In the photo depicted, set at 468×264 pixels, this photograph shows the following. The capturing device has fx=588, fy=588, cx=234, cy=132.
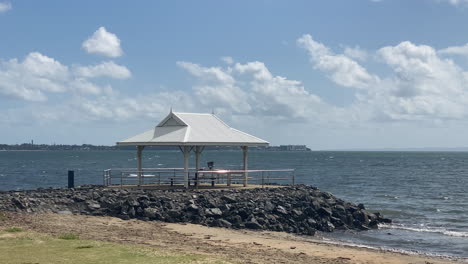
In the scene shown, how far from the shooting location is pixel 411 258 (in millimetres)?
21203

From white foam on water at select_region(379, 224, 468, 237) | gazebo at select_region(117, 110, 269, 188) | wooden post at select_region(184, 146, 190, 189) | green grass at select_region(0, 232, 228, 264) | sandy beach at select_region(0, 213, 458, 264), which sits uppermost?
gazebo at select_region(117, 110, 269, 188)

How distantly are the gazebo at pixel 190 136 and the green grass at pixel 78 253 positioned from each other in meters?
13.1

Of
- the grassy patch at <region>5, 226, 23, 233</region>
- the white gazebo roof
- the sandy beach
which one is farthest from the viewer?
the white gazebo roof

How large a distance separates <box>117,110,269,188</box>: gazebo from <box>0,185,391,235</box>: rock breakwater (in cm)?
247

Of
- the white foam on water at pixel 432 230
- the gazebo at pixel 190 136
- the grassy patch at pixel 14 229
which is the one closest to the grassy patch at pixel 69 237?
the grassy patch at pixel 14 229

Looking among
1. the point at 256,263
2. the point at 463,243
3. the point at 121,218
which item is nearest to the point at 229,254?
the point at 256,263

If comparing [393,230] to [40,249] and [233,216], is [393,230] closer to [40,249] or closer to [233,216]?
[233,216]

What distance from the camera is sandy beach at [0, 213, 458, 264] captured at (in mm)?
18016

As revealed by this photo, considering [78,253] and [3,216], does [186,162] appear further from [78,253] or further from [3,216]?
[78,253]

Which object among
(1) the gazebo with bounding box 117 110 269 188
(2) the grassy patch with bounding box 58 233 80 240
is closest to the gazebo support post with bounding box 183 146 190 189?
(1) the gazebo with bounding box 117 110 269 188

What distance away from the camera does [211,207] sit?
1075 inches

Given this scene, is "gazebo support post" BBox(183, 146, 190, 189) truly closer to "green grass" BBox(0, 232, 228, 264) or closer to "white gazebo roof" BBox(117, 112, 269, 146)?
"white gazebo roof" BBox(117, 112, 269, 146)

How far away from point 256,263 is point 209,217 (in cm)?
1074

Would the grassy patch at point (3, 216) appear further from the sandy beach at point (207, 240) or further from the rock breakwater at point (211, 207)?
the rock breakwater at point (211, 207)
